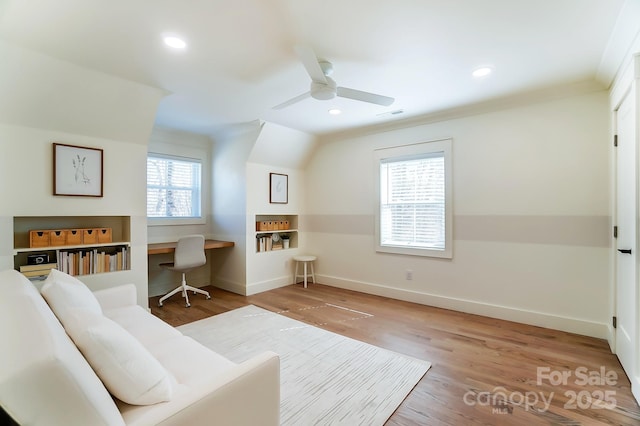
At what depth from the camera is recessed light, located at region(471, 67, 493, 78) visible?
254cm

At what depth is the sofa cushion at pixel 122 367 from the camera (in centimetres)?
105

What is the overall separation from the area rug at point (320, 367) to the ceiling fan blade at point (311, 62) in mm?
2363

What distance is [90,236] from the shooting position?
3.04m

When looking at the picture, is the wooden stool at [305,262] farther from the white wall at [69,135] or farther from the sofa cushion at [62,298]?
the sofa cushion at [62,298]

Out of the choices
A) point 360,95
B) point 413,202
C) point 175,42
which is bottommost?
point 413,202

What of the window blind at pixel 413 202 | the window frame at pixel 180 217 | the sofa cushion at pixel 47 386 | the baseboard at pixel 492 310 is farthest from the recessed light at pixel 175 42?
the baseboard at pixel 492 310

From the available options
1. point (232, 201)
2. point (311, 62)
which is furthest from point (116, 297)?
point (311, 62)

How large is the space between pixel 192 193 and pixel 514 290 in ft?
15.9

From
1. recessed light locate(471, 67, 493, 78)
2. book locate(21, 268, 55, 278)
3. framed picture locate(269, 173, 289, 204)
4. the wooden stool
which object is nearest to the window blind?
recessed light locate(471, 67, 493, 78)

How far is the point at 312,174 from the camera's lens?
515cm

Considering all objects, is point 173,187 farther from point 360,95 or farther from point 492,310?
point 492,310

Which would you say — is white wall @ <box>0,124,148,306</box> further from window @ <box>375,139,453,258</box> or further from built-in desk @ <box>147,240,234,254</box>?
window @ <box>375,139,453,258</box>

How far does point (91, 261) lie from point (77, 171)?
0.96 meters

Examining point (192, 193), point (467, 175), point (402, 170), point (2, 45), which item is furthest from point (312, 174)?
point (2, 45)
